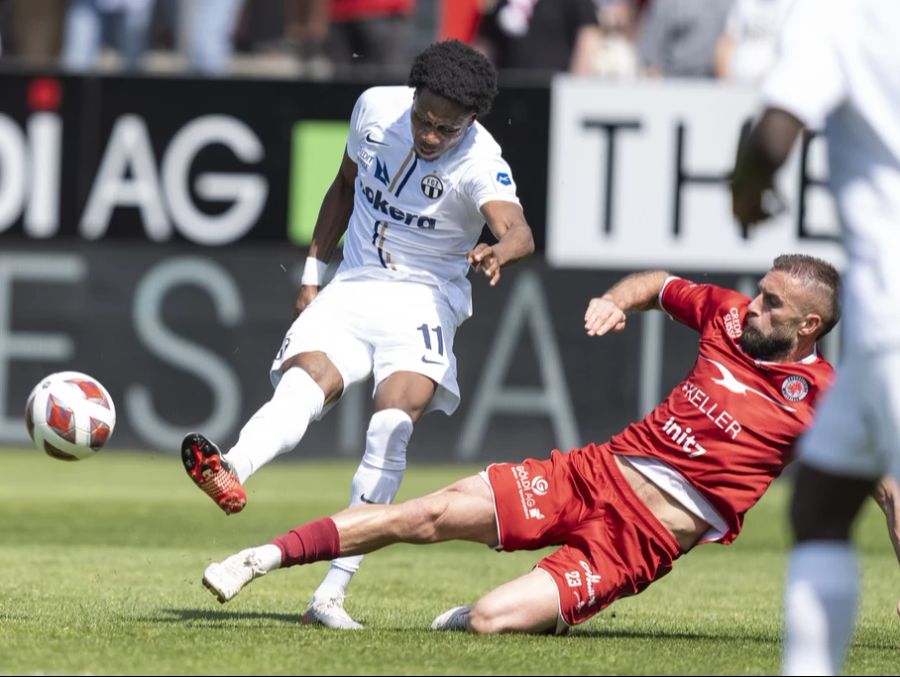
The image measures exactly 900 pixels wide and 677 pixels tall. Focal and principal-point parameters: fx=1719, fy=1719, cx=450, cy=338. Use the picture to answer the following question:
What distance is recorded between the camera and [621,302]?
21.9 feet

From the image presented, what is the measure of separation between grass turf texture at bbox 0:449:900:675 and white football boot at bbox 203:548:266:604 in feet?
0.59

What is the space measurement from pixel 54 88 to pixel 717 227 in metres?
5.41

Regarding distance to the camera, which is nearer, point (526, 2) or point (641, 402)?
point (641, 402)

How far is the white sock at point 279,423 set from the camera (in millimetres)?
6504

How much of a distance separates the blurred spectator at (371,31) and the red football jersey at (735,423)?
861 cm

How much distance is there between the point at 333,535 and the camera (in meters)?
6.21

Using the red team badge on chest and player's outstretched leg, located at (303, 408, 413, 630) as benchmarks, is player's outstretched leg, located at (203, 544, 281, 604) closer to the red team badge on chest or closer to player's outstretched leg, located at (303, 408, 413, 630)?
player's outstretched leg, located at (303, 408, 413, 630)

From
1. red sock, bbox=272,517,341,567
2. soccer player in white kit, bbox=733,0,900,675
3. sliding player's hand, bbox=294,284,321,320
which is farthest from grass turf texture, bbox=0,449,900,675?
sliding player's hand, bbox=294,284,321,320

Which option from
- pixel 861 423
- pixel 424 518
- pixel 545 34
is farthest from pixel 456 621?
pixel 545 34

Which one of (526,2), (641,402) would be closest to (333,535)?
(641,402)

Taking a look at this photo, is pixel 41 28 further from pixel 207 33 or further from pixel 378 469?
pixel 378 469

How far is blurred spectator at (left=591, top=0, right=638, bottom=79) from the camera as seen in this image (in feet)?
48.9

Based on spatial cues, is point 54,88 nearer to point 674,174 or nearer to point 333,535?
point 674,174

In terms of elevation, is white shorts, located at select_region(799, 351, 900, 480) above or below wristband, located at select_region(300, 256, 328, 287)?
above
